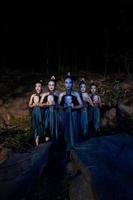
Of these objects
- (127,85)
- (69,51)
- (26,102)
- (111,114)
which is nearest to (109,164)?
(111,114)

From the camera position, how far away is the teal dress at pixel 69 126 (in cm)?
801

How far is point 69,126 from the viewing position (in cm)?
804

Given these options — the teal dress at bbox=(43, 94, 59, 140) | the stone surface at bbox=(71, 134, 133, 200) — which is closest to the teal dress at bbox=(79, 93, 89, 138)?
the stone surface at bbox=(71, 134, 133, 200)

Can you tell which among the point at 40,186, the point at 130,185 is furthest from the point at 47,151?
the point at 130,185

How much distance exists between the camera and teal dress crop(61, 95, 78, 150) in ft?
26.3

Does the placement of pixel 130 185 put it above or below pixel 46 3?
below

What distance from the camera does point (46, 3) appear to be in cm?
Answer: 1341

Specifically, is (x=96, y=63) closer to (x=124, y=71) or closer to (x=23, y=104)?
(x=124, y=71)

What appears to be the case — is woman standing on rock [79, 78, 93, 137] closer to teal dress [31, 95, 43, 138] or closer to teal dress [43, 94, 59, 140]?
teal dress [43, 94, 59, 140]

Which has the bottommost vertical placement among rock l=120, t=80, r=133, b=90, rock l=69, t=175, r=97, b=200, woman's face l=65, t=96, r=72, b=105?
rock l=69, t=175, r=97, b=200

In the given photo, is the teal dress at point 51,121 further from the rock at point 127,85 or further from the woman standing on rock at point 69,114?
the rock at point 127,85

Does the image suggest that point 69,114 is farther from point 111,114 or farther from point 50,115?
point 111,114

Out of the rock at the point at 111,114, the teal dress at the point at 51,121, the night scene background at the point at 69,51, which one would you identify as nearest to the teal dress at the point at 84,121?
the teal dress at the point at 51,121

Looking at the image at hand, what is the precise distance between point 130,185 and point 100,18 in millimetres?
8895
